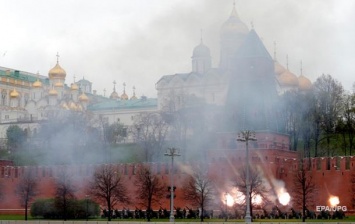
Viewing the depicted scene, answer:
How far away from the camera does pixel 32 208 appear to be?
2085 inches

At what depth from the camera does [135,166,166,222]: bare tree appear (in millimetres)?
52688

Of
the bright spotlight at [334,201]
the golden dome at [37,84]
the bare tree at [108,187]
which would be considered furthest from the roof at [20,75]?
the bright spotlight at [334,201]

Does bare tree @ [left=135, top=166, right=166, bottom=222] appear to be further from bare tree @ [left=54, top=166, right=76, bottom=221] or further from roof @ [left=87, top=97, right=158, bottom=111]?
roof @ [left=87, top=97, right=158, bottom=111]

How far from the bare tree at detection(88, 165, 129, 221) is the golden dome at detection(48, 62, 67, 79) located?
51.8m

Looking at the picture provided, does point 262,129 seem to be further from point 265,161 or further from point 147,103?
point 147,103

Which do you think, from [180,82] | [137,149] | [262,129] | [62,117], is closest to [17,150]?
[62,117]

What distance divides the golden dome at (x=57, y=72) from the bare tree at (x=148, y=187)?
5348 centimetres

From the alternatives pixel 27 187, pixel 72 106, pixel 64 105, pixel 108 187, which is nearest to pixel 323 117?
pixel 108 187

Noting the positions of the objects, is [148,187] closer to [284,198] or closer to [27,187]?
[284,198]

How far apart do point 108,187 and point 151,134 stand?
25.5 m

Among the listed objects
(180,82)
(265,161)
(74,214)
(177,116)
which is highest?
(180,82)

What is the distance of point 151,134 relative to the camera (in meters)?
77.1

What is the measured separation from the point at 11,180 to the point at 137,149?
20416 millimetres

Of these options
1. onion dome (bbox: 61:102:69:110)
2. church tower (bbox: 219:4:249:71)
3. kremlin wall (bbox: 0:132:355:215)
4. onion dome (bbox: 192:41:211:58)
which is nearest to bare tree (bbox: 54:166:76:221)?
kremlin wall (bbox: 0:132:355:215)
